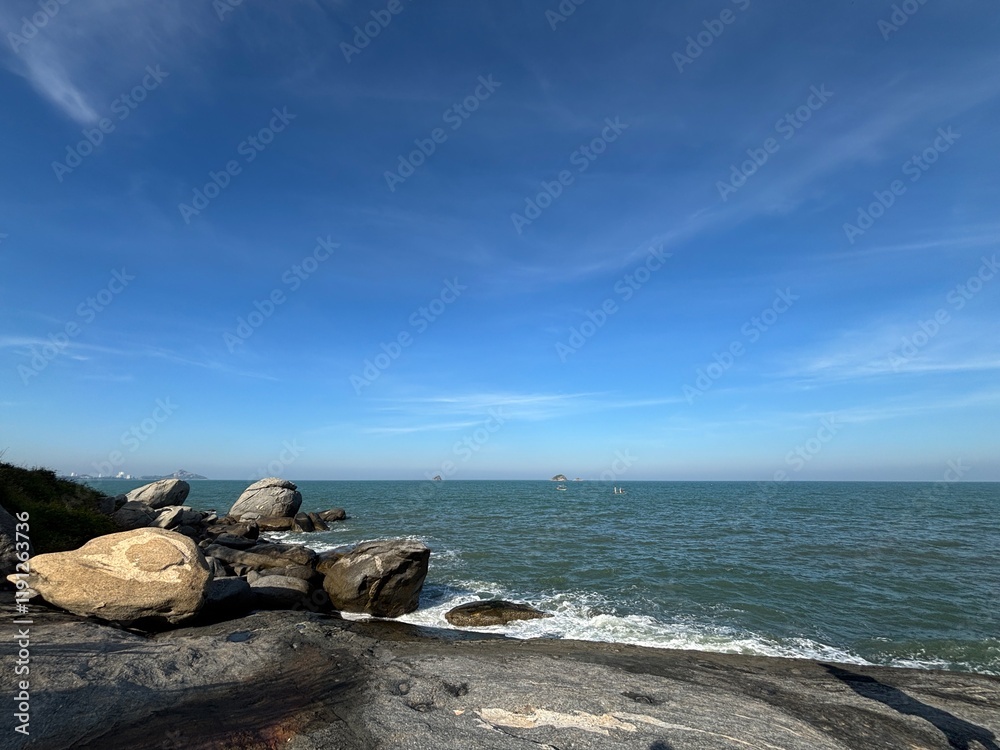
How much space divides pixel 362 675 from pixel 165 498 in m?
40.1

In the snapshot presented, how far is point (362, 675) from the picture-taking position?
376 inches

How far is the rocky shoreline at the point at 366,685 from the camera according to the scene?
7074 millimetres

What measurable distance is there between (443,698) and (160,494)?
4190 cm

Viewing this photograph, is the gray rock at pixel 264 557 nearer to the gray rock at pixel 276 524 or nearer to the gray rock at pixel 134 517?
the gray rock at pixel 134 517

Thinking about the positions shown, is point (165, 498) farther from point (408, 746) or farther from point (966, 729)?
point (966, 729)

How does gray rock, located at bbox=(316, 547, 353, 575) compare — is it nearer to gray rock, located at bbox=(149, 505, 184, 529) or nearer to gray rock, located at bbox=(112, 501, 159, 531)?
gray rock, located at bbox=(112, 501, 159, 531)

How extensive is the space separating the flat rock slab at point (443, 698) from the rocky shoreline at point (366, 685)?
0.12 feet

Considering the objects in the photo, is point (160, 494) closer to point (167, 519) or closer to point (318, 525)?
point (318, 525)

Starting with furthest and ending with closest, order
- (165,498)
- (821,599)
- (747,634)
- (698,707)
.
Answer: (165,498) → (821,599) → (747,634) → (698,707)

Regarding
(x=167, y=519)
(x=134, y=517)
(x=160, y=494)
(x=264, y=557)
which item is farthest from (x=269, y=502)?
(x=264, y=557)

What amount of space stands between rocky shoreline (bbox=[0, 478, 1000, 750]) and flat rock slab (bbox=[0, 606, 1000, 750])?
0.12 feet

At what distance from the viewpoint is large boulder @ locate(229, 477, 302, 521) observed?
4184cm

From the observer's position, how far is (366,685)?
8.99m

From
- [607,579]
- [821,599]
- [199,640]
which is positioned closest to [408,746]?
[199,640]
